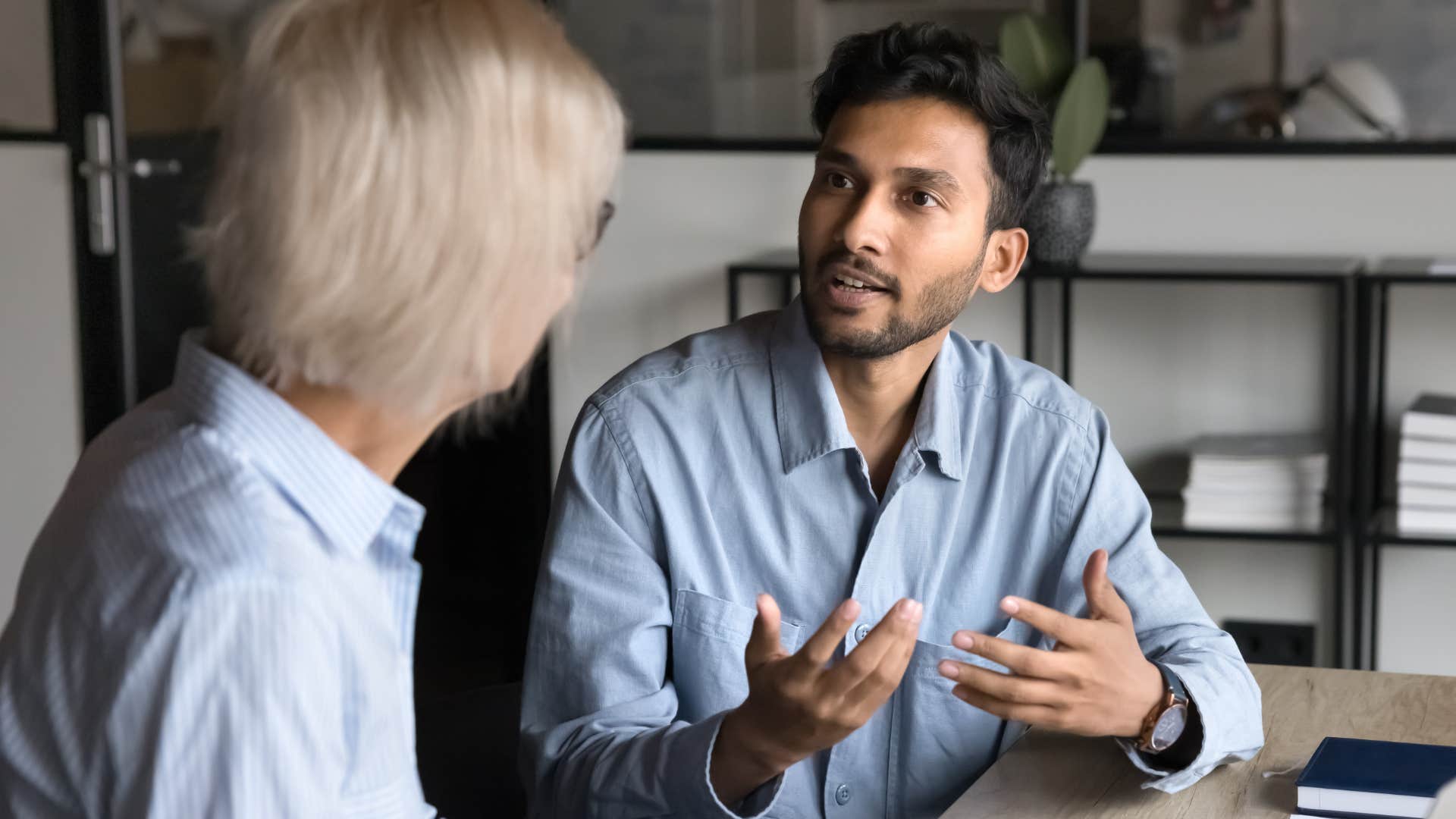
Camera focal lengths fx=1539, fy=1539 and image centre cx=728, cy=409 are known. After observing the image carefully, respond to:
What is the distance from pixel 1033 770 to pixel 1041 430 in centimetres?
41

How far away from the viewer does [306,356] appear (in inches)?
33.8

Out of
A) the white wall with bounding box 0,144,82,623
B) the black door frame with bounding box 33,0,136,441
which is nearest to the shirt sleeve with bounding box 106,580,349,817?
the black door frame with bounding box 33,0,136,441

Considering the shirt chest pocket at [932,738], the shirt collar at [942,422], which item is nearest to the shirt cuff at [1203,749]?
the shirt chest pocket at [932,738]

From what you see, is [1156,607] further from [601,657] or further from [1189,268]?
[1189,268]

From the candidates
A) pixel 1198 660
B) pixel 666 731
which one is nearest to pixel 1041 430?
pixel 1198 660

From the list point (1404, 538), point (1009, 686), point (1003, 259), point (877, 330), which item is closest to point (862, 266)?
point (877, 330)

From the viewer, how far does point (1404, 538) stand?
2.83 metres

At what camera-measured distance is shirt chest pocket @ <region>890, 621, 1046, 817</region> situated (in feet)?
5.08

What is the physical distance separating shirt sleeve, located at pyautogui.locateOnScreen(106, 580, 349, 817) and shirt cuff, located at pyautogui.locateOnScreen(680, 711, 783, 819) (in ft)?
1.87

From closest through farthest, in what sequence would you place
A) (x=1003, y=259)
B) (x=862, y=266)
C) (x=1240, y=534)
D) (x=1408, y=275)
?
(x=862, y=266), (x=1003, y=259), (x=1408, y=275), (x=1240, y=534)

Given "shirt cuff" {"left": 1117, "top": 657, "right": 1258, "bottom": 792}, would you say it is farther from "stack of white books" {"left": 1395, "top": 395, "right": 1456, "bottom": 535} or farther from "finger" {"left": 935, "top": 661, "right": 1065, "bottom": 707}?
"stack of white books" {"left": 1395, "top": 395, "right": 1456, "bottom": 535}

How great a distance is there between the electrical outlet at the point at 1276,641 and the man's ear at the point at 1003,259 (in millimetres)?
1619

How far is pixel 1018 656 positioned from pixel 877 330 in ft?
1.54

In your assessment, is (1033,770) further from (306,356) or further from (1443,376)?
(1443,376)
